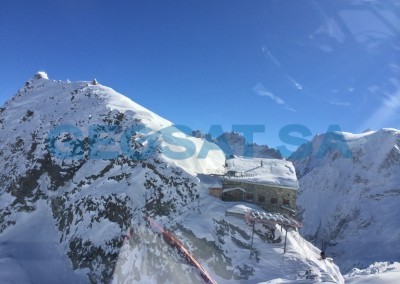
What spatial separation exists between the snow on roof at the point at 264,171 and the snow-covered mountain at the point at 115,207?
3521mm

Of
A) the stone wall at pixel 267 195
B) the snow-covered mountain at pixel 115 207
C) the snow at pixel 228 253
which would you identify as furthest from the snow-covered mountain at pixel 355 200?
the snow-covered mountain at pixel 115 207

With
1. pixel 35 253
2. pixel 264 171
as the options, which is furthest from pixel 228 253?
pixel 35 253

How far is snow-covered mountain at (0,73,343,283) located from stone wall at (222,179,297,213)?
11.1ft

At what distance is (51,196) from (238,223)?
1022 inches

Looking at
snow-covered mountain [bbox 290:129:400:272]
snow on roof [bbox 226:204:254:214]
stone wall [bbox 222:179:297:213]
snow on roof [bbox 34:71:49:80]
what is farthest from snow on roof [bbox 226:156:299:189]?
snow-covered mountain [bbox 290:129:400:272]

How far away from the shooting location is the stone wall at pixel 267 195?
44.0 m

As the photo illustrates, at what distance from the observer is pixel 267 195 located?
4412cm

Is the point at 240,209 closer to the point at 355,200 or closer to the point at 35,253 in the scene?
the point at 35,253

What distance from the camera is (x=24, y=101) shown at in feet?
240

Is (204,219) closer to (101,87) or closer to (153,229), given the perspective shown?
(153,229)

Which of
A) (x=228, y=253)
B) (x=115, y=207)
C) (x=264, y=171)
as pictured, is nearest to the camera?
(x=228, y=253)

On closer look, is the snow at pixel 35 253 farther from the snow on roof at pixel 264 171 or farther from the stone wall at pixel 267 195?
the snow on roof at pixel 264 171

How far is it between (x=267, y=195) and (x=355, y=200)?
116 meters

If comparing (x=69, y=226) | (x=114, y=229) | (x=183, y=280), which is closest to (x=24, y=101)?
(x=69, y=226)
